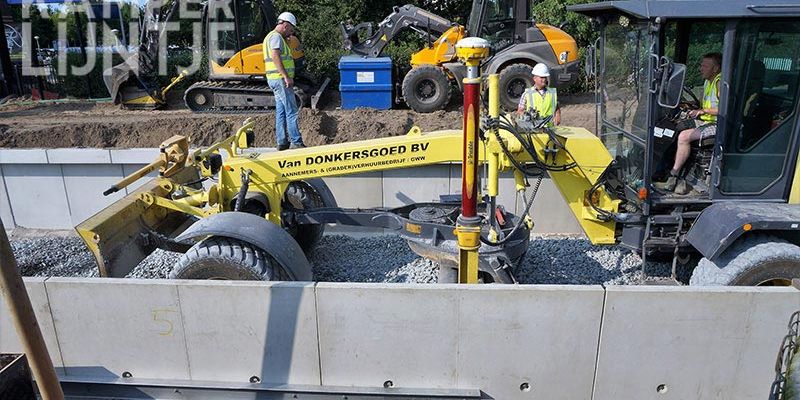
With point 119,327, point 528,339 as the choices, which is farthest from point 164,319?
point 528,339

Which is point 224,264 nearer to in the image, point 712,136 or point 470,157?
point 470,157

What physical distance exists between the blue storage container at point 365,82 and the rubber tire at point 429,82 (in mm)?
479

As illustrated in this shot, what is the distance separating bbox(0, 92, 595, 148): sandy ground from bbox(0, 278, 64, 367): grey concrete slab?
6011 millimetres

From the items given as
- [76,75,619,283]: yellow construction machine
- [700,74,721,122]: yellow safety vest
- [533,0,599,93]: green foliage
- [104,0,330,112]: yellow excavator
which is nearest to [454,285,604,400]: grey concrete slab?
[76,75,619,283]: yellow construction machine

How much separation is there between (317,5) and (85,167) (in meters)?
13.9

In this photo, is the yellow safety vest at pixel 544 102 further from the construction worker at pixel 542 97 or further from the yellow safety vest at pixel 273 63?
the yellow safety vest at pixel 273 63

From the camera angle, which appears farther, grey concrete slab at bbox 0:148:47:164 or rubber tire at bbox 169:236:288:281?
grey concrete slab at bbox 0:148:47:164

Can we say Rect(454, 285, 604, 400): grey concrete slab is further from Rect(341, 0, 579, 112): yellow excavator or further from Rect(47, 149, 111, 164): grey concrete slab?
Rect(341, 0, 579, 112): yellow excavator

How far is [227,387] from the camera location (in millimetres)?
3516

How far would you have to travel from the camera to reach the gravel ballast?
5372 millimetres

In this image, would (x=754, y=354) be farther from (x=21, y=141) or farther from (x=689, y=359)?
(x=21, y=141)

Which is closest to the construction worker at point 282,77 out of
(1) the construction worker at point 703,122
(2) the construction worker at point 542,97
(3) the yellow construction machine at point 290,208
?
(3) the yellow construction machine at point 290,208

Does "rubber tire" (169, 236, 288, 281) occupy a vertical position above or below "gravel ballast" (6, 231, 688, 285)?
above

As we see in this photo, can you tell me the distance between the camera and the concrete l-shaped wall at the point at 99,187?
653 cm
